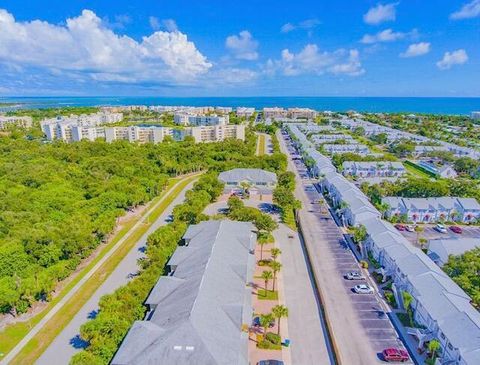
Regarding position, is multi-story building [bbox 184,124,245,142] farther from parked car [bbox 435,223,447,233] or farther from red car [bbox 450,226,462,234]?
red car [bbox 450,226,462,234]

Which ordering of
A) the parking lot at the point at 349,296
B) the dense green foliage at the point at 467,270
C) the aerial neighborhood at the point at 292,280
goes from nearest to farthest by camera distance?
the aerial neighborhood at the point at 292,280
the parking lot at the point at 349,296
the dense green foliage at the point at 467,270

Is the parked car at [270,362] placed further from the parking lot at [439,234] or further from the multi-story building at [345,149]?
the multi-story building at [345,149]

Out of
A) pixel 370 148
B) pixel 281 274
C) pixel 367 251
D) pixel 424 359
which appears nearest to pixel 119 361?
pixel 281 274

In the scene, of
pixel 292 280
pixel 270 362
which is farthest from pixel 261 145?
pixel 270 362

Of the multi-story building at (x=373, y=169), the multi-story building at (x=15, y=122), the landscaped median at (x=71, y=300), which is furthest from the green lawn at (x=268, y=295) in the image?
the multi-story building at (x=15, y=122)

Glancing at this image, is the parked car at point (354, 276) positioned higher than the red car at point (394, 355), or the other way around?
the parked car at point (354, 276)

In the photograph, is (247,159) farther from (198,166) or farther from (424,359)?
(424,359)
